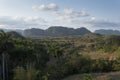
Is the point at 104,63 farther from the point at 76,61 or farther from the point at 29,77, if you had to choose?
the point at 29,77

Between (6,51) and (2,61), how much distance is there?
2568 mm

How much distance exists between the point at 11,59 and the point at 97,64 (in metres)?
18.0

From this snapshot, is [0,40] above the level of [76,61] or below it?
above

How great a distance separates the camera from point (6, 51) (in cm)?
5194

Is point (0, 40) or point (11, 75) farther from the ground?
point (0, 40)

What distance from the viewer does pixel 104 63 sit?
61.6 m

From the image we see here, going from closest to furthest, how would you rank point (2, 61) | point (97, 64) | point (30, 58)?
point (2, 61), point (30, 58), point (97, 64)

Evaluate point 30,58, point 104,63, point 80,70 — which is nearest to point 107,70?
point 104,63

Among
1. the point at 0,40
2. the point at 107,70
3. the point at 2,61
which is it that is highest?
the point at 0,40

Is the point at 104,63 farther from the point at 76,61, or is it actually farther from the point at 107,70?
the point at 76,61

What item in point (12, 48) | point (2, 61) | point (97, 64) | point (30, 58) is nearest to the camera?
point (2, 61)

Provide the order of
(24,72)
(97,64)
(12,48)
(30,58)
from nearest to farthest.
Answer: (24,72), (12,48), (30,58), (97,64)

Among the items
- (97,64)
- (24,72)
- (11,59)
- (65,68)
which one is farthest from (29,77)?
(97,64)

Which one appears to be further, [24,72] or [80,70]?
[80,70]
